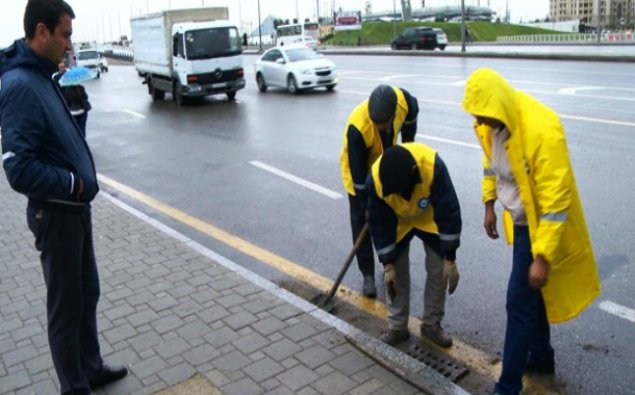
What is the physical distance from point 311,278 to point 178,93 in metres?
15.4

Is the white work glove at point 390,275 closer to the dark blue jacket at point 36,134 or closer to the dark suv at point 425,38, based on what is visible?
the dark blue jacket at point 36,134

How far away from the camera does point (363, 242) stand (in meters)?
4.86

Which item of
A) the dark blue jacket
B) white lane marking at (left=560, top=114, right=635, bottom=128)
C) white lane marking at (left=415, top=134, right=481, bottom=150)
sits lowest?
white lane marking at (left=415, top=134, right=481, bottom=150)

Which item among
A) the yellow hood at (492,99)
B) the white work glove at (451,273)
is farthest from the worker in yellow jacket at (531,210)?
the white work glove at (451,273)

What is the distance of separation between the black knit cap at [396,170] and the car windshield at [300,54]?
1686 cm

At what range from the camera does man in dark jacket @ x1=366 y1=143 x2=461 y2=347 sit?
359 centimetres

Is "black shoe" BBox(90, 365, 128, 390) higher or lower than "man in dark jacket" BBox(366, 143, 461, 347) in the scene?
lower

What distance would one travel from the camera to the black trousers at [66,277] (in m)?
3.14

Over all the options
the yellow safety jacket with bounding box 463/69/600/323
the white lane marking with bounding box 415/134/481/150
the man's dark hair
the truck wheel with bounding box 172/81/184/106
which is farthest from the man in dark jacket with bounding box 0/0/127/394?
the truck wheel with bounding box 172/81/184/106

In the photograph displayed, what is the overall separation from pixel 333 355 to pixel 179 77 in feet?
54.8

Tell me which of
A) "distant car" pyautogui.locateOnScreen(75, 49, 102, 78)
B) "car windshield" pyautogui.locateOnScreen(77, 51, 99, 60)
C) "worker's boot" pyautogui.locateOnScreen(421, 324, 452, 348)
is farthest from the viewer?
"car windshield" pyautogui.locateOnScreen(77, 51, 99, 60)

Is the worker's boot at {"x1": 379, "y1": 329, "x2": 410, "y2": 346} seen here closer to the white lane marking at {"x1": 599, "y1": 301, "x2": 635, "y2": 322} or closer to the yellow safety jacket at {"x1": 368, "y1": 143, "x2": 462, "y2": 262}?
the yellow safety jacket at {"x1": 368, "y1": 143, "x2": 462, "y2": 262}

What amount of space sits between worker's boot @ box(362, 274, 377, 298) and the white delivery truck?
1485 centimetres

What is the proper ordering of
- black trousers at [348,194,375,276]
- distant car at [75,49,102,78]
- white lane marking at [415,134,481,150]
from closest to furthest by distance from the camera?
black trousers at [348,194,375,276], white lane marking at [415,134,481,150], distant car at [75,49,102,78]
